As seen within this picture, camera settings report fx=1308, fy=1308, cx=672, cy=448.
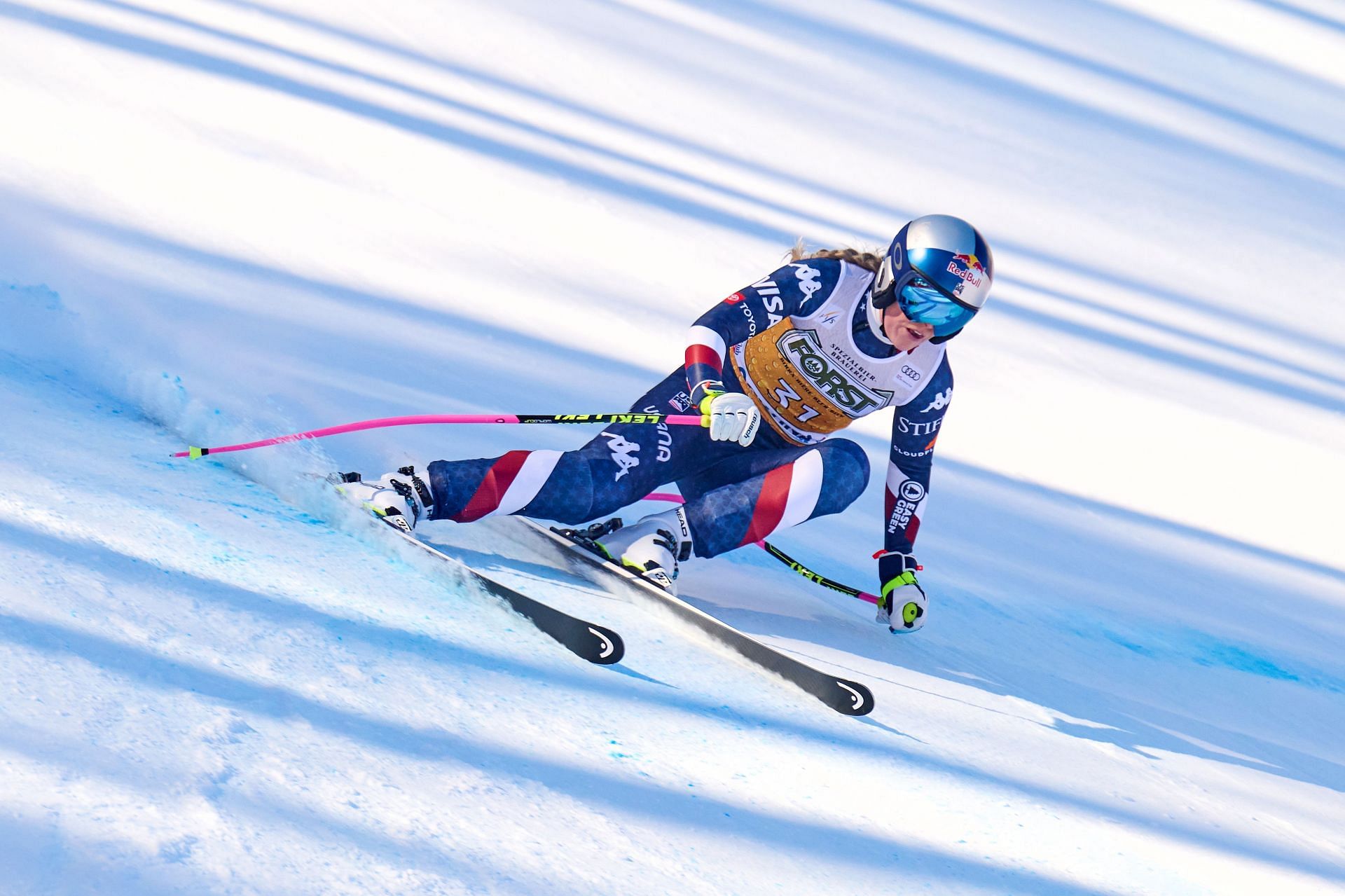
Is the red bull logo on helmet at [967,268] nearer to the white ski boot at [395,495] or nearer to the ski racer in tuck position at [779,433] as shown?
the ski racer in tuck position at [779,433]

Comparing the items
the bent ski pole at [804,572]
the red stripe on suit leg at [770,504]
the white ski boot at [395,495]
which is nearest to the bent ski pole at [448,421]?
the white ski boot at [395,495]

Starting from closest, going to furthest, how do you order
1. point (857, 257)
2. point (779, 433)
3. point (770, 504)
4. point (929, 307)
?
1. point (929, 307)
2. point (770, 504)
3. point (857, 257)
4. point (779, 433)

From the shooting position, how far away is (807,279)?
3299mm

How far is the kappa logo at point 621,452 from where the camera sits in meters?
3.17

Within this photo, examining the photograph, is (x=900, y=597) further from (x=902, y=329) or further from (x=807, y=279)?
Result: (x=807, y=279)

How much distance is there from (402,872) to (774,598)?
1877 mm

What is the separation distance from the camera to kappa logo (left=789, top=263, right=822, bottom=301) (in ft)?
10.8

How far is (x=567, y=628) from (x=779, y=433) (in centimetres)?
109

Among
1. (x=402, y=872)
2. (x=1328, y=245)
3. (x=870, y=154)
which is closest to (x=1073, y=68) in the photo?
(x=1328, y=245)

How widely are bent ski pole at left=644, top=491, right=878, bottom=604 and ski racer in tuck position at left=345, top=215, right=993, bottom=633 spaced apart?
0.29 ft

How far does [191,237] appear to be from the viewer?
4516 mm

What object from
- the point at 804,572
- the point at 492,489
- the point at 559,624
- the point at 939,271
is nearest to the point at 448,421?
the point at 492,489

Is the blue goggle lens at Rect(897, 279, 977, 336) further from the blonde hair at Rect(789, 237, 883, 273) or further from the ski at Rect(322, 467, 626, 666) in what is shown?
the ski at Rect(322, 467, 626, 666)

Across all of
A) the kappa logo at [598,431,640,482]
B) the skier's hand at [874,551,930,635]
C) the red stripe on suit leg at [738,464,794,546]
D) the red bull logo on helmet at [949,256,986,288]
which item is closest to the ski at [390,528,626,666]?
the kappa logo at [598,431,640,482]
